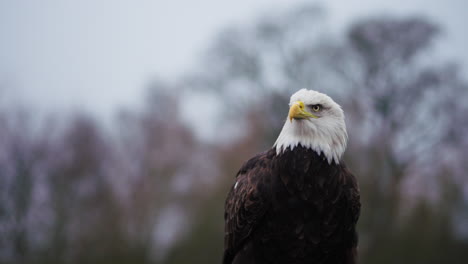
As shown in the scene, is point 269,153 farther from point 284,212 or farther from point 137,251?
point 137,251

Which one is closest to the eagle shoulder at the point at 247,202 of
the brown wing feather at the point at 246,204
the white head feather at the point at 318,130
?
the brown wing feather at the point at 246,204

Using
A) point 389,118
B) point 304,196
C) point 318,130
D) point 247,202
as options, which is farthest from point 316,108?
point 389,118

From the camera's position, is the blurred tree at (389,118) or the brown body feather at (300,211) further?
the blurred tree at (389,118)

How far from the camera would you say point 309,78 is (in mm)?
7457

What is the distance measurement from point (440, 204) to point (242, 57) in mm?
4543

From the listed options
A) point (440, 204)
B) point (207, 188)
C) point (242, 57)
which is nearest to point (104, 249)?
point (207, 188)

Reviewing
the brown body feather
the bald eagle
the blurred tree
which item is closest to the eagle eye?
the bald eagle

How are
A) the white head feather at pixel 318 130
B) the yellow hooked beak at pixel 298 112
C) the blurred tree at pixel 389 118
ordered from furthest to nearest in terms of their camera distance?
the blurred tree at pixel 389 118, the white head feather at pixel 318 130, the yellow hooked beak at pixel 298 112

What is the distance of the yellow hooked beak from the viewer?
2.72 meters

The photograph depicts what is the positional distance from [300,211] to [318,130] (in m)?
0.60

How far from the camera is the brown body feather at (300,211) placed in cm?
277

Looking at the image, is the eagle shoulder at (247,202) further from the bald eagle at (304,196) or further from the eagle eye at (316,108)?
the eagle eye at (316,108)

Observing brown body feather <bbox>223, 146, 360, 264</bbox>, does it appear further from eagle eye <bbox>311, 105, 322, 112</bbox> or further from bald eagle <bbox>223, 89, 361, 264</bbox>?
eagle eye <bbox>311, 105, 322, 112</bbox>

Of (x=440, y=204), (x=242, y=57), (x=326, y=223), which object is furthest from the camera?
(x=242, y=57)
